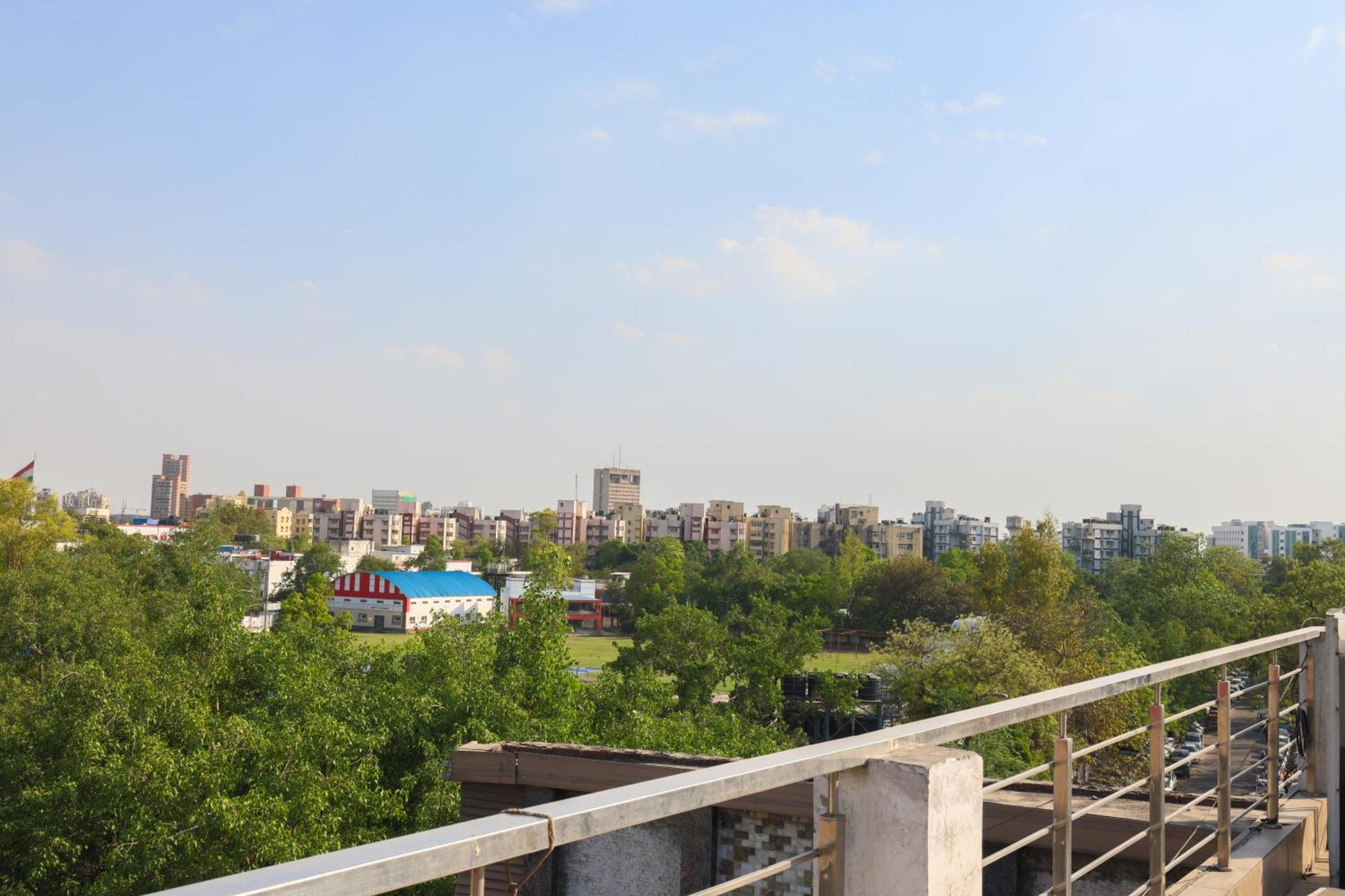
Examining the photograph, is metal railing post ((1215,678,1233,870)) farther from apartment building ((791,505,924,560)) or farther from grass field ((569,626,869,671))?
apartment building ((791,505,924,560))

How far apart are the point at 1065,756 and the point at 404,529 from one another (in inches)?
6477

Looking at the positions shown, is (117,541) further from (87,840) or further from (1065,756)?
(1065,756)

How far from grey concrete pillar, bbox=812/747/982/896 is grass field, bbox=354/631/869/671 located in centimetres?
5172

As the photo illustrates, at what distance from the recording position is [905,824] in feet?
5.76

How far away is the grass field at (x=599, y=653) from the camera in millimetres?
57906

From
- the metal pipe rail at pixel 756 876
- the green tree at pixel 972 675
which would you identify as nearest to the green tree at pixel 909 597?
the green tree at pixel 972 675

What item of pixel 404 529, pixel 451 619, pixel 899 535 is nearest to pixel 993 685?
pixel 451 619

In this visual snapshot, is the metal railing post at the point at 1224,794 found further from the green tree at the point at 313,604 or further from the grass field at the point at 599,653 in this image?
the grass field at the point at 599,653

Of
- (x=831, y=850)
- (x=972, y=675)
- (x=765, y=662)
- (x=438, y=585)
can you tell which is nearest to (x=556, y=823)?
(x=831, y=850)

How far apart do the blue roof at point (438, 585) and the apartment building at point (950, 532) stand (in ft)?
230

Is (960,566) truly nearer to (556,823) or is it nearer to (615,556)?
(615,556)

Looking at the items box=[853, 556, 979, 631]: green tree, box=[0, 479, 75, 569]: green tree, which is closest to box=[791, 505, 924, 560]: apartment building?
box=[853, 556, 979, 631]: green tree

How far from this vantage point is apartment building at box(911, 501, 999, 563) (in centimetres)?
13975

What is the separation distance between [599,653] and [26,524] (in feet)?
114
